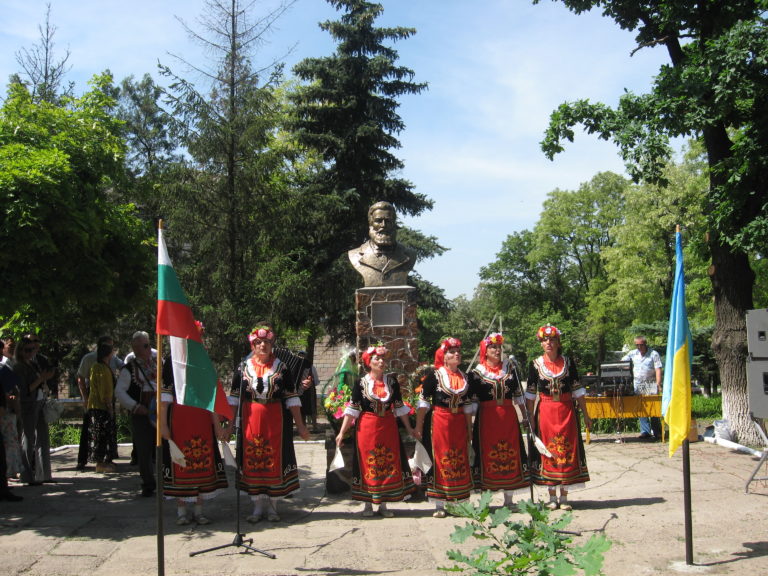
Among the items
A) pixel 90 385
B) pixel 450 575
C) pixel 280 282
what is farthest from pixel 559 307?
pixel 450 575

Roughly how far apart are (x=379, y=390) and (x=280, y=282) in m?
7.31

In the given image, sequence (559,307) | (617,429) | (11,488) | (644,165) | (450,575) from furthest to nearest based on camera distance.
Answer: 1. (559,307)
2. (617,429)
3. (644,165)
4. (11,488)
5. (450,575)

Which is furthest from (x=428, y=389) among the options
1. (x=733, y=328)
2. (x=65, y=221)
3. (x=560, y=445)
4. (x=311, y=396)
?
(x=733, y=328)

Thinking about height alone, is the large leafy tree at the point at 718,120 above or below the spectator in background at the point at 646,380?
above

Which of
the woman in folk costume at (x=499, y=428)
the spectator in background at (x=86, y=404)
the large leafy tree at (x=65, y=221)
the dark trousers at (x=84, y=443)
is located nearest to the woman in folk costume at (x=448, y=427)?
the woman in folk costume at (x=499, y=428)

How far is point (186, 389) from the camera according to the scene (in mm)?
5285

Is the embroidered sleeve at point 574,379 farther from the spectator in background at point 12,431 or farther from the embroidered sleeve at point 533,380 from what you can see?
the spectator in background at point 12,431

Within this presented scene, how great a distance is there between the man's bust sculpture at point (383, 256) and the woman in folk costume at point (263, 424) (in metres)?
2.59

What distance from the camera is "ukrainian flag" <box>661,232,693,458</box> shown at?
18.4 ft

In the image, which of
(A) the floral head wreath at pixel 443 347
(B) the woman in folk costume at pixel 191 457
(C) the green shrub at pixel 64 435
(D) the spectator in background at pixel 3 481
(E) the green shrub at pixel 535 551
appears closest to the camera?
(E) the green shrub at pixel 535 551

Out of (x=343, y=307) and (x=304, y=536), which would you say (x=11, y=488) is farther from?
(x=343, y=307)

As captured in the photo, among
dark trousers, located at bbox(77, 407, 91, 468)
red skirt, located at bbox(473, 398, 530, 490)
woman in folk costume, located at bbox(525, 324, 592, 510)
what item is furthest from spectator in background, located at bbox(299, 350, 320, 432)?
woman in folk costume, located at bbox(525, 324, 592, 510)

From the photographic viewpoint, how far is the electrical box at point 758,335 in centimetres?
695

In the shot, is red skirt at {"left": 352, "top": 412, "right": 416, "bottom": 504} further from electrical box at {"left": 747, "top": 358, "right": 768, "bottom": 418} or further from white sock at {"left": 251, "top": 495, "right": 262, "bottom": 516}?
electrical box at {"left": 747, "top": 358, "right": 768, "bottom": 418}
